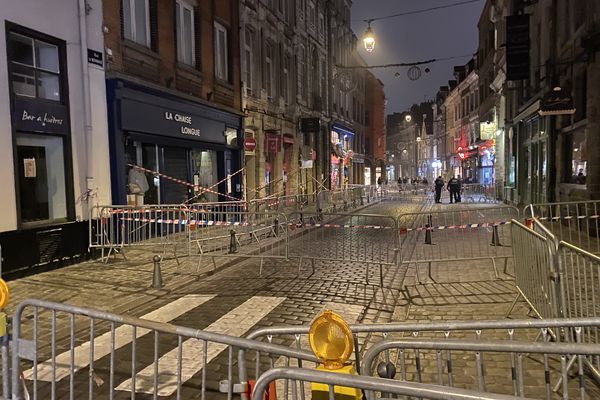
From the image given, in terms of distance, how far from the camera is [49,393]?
439cm

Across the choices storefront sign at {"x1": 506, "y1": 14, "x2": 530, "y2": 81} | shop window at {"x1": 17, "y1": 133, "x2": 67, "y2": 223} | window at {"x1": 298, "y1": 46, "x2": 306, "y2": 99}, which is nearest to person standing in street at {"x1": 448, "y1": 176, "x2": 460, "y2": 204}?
storefront sign at {"x1": 506, "y1": 14, "x2": 530, "y2": 81}

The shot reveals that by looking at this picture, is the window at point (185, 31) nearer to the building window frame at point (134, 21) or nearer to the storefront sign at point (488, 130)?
the building window frame at point (134, 21)

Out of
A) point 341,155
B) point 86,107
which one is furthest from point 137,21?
point 341,155

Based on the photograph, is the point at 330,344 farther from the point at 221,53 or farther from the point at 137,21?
the point at 221,53

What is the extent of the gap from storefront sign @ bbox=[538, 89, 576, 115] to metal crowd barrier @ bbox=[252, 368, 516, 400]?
45.6 feet

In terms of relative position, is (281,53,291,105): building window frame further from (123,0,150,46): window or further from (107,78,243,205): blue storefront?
(123,0,150,46): window

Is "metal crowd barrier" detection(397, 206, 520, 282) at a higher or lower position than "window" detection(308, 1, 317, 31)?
lower

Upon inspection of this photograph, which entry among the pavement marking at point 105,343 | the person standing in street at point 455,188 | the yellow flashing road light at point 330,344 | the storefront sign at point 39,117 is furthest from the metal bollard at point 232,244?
the person standing in street at point 455,188

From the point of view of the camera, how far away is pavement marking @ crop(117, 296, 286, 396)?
14.9 feet

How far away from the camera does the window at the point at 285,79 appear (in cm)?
2530

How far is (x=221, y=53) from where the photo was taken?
1875 centimetres

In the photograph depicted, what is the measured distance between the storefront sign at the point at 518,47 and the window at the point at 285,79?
10.7 m

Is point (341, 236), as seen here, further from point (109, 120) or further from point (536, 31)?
point (536, 31)

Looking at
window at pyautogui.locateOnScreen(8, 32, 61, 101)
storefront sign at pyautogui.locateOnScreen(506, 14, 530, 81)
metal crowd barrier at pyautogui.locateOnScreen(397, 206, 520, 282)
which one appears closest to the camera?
window at pyautogui.locateOnScreen(8, 32, 61, 101)
